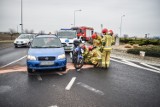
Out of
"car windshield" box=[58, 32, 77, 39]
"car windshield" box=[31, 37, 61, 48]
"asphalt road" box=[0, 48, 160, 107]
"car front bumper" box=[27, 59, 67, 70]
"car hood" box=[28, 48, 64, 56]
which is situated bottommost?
→ "asphalt road" box=[0, 48, 160, 107]

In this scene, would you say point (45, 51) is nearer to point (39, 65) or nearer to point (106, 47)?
point (39, 65)

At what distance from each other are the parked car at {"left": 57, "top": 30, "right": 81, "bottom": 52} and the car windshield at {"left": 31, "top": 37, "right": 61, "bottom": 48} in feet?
19.7

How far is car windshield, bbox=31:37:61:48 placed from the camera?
9019 millimetres

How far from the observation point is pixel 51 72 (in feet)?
27.1

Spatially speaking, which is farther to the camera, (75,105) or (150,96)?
(150,96)

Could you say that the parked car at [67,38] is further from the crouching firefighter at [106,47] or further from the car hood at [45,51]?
the car hood at [45,51]

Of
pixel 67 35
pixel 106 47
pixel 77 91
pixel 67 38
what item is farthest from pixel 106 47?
pixel 67 35

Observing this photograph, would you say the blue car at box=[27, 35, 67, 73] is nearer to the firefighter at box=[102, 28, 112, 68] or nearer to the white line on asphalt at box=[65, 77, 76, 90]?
the white line on asphalt at box=[65, 77, 76, 90]

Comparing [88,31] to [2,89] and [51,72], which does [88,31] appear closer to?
[51,72]

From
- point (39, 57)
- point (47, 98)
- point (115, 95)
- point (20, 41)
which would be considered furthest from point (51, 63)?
point (20, 41)

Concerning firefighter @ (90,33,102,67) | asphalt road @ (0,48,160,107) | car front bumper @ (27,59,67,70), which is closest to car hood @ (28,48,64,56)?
car front bumper @ (27,59,67,70)

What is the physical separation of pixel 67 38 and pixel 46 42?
6.86 metres

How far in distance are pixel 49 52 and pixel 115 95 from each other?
3.86 m

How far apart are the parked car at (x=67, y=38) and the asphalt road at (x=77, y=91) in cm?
806
